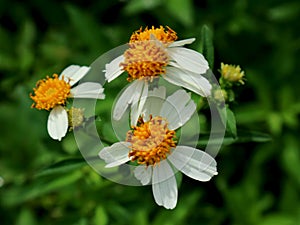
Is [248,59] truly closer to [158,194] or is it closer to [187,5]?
[187,5]

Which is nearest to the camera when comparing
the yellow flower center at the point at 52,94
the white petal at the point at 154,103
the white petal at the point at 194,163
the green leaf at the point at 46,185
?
the white petal at the point at 194,163

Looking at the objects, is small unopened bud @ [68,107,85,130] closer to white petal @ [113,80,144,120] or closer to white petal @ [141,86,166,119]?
white petal @ [113,80,144,120]

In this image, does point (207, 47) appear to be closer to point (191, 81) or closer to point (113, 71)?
point (191, 81)

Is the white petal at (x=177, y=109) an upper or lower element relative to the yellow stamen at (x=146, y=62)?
lower

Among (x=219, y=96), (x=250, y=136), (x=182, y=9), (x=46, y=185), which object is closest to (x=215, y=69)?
(x=182, y=9)

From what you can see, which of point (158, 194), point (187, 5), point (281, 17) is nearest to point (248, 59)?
point (281, 17)

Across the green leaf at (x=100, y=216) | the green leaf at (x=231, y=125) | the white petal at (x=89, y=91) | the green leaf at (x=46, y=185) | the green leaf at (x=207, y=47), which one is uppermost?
the green leaf at (x=207, y=47)

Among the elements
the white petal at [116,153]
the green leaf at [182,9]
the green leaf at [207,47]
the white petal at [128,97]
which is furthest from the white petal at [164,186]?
the green leaf at [182,9]

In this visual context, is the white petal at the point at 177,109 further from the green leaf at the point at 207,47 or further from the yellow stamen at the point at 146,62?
the green leaf at the point at 207,47
